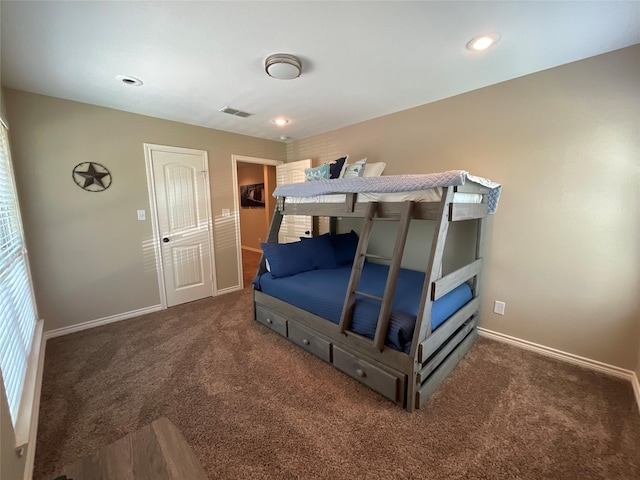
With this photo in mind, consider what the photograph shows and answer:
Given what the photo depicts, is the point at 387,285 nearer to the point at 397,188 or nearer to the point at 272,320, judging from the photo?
the point at 397,188

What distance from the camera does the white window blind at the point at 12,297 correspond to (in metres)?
1.35

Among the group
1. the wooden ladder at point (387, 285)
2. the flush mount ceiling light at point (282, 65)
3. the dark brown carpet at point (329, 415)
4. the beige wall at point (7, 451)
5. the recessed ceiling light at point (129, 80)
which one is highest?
the recessed ceiling light at point (129, 80)

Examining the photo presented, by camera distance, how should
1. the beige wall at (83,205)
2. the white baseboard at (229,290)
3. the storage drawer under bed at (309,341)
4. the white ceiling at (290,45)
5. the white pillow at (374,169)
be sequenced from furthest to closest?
the white baseboard at (229,290) < the white pillow at (374,169) < the beige wall at (83,205) < the storage drawer under bed at (309,341) < the white ceiling at (290,45)

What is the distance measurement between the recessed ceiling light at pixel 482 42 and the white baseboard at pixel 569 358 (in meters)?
2.41

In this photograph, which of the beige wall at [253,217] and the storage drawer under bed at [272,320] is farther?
the beige wall at [253,217]

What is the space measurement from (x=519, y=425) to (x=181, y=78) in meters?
3.50

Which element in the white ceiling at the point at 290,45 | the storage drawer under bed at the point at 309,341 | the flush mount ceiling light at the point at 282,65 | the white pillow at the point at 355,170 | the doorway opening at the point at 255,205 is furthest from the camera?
the doorway opening at the point at 255,205

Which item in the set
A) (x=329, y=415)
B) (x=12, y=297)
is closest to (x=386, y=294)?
(x=329, y=415)

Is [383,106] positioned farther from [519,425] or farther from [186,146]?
[519,425]

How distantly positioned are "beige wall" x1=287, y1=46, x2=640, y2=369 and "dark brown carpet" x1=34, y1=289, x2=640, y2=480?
39 cm

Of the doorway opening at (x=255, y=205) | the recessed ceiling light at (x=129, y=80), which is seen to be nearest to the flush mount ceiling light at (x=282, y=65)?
the recessed ceiling light at (x=129, y=80)

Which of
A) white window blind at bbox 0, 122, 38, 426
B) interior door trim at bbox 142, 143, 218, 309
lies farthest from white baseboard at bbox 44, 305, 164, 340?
white window blind at bbox 0, 122, 38, 426

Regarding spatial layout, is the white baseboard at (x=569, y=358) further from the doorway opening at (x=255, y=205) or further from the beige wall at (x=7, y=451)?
the doorway opening at (x=255, y=205)

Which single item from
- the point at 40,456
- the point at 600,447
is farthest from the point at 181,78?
the point at 600,447
